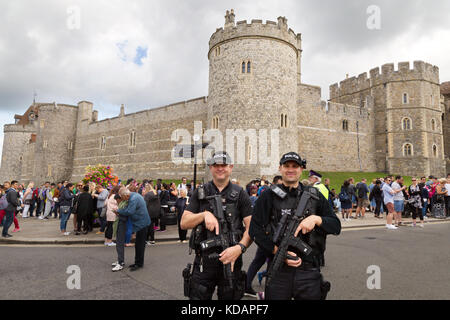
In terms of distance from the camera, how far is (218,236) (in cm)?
256

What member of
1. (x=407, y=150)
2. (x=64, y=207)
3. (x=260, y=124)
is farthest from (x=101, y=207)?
(x=407, y=150)

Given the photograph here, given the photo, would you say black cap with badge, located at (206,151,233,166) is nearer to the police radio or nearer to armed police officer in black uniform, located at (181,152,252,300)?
armed police officer in black uniform, located at (181,152,252,300)

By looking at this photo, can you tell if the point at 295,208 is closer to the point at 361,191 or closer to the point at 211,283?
the point at 211,283

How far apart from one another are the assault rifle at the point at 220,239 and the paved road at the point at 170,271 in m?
1.69

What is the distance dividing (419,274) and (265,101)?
17487 millimetres

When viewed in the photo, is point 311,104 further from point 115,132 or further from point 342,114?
point 115,132

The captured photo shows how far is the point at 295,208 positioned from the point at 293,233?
22 centimetres

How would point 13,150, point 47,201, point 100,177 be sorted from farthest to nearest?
point 13,150 < point 47,201 < point 100,177

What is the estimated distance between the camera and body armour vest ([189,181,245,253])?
2.65 meters

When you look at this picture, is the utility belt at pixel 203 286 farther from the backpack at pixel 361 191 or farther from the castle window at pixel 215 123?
the castle window at pixel 215 123

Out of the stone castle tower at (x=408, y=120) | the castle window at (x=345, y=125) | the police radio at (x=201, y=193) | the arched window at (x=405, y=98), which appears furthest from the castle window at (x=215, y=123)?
the arched window at (x=405, y=98)

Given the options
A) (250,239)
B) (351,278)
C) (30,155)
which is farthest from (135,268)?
(30,155)

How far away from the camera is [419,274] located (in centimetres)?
468

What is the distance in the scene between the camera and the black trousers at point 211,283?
2531mm
